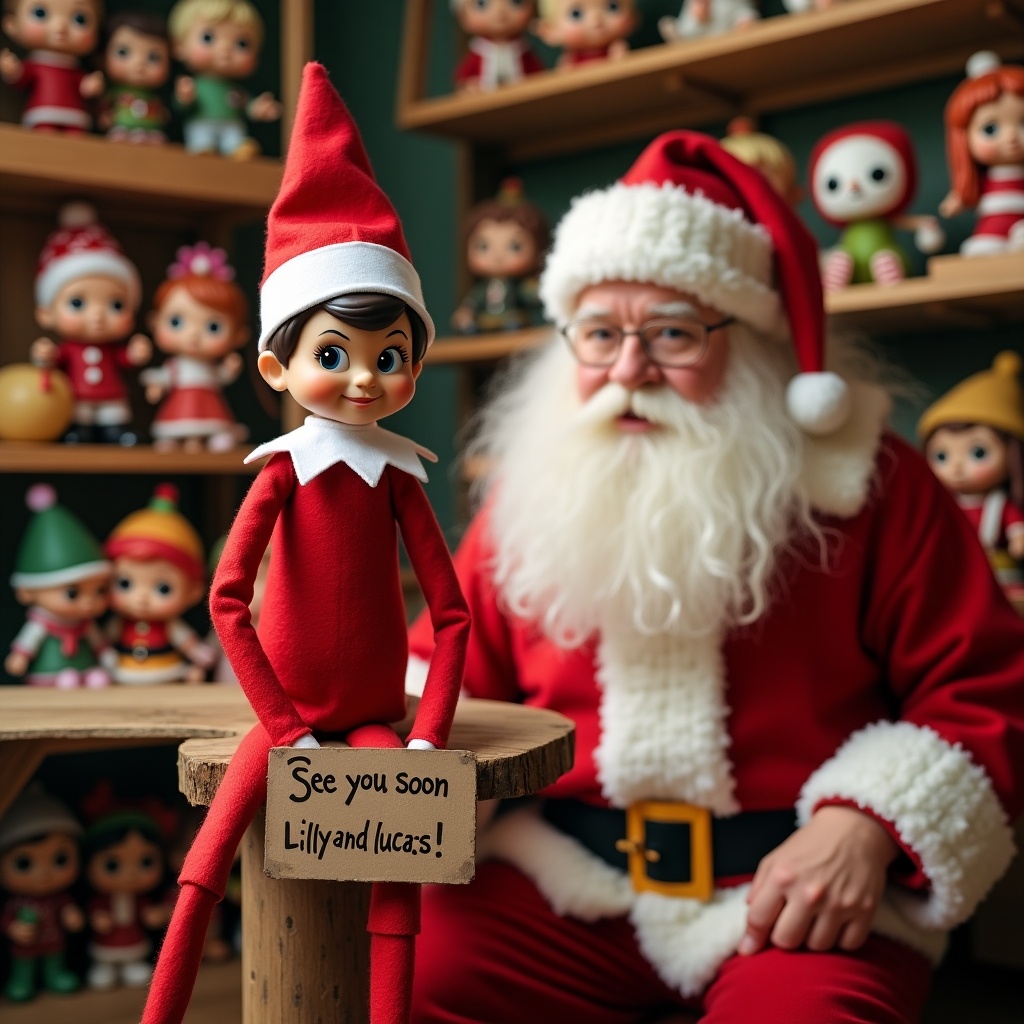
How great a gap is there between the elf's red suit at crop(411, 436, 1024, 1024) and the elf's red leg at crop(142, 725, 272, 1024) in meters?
0.46

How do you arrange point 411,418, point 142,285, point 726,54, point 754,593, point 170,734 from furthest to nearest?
point 411,418 < point 142,285 < point 726,54 < point 754,593 < point 170,734

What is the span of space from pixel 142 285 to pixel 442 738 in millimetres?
1532

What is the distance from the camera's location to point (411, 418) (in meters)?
2.65

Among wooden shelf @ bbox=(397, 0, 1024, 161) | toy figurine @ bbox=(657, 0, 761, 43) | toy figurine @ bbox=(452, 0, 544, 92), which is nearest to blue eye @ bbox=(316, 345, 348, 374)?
wooden shelf @ bbox=(397, 0, 1024, 161)

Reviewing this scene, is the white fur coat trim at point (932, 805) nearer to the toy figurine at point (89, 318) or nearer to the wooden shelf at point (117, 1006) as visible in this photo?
the wooden shelf at point (117, 1006)

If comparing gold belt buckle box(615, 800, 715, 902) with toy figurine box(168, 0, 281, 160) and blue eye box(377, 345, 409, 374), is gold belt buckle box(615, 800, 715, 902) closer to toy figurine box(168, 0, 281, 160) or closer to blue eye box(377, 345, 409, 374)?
blue eye box(377, 345, 409, 374)

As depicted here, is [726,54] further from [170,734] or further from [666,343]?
[170,734]

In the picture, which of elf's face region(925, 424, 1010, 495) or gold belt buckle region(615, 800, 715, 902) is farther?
elf's face region(925, 424, 1010, 495)

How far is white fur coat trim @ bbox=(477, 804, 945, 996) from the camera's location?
1273 millimetres

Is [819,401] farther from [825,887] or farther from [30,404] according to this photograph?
[30,404]

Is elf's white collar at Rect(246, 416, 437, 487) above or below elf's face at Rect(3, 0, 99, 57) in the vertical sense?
below

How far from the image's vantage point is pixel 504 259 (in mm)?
2227

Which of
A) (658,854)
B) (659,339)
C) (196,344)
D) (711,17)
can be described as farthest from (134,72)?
(658,854)

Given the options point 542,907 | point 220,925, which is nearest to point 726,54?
point 542,907
